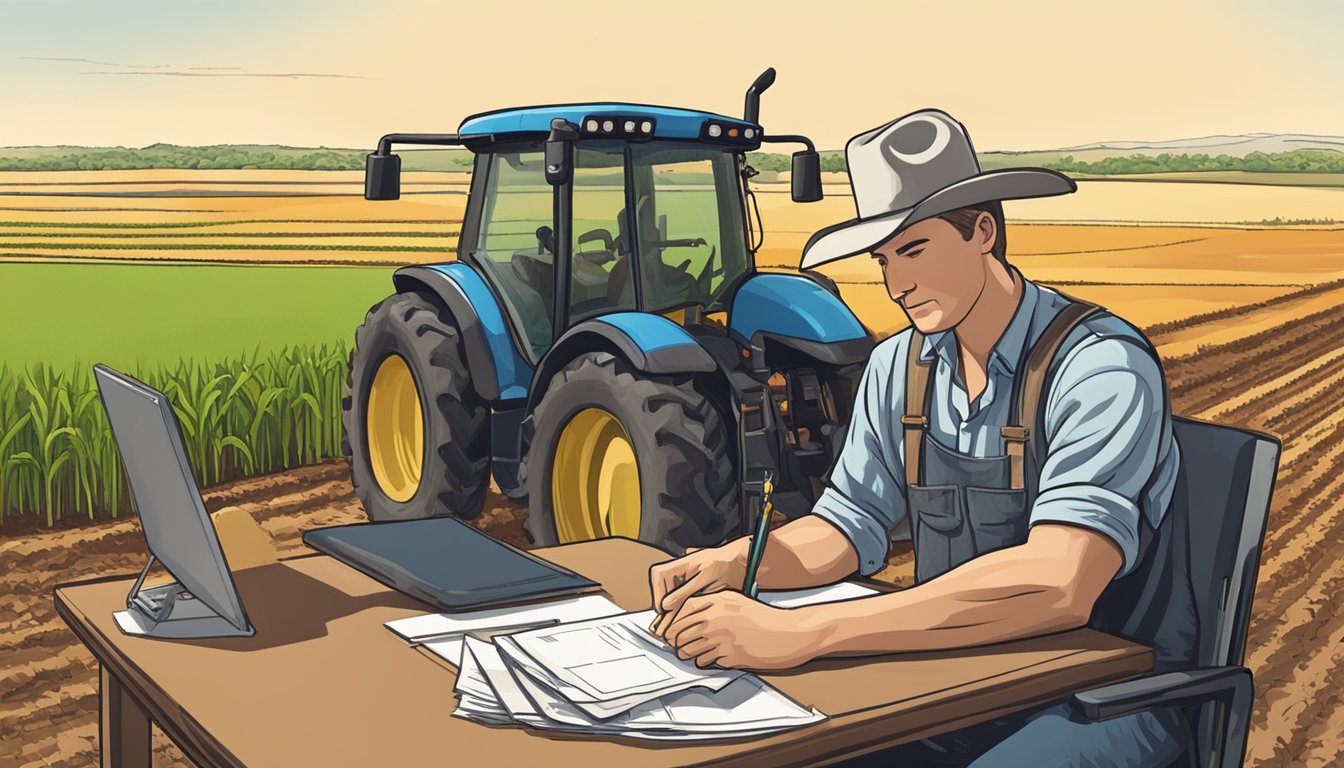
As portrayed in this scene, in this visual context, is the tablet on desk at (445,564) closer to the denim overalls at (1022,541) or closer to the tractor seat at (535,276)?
the denim overalls at (1022,541)

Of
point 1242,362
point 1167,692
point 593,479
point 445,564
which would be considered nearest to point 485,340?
point 593,479

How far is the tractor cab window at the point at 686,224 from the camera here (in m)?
5.10

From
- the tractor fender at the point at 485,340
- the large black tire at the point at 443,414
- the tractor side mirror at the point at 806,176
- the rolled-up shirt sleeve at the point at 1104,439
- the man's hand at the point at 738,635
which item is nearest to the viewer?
the man's hand at the point at 738,635

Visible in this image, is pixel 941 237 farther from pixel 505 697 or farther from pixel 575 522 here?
pixel 575 522

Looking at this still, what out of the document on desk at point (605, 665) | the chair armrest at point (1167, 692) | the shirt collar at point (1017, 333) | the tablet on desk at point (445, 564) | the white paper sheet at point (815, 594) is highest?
the shirt collar at point (1017, 333)

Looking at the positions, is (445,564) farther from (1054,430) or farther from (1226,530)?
(1226,530)

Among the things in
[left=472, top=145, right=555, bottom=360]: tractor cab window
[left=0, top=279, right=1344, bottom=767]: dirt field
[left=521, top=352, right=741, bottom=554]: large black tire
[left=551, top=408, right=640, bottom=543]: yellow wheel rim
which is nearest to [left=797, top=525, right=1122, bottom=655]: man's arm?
[left=0, top=279, right=1344, bottom=767]: dirt field

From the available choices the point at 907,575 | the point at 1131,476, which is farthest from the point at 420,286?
the point at 1131,476

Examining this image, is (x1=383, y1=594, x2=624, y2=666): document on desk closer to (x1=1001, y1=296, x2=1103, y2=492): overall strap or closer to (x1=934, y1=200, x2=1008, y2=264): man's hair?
(x1=1001, y1=296, x2=1103, y2=492): overall strap

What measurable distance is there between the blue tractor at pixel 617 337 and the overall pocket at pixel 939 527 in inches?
78.0

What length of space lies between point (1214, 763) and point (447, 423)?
3.80 m

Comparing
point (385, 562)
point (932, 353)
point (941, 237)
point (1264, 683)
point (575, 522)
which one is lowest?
point (1264, 683)

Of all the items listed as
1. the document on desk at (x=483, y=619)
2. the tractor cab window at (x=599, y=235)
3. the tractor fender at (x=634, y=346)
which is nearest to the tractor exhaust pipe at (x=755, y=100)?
the tractor cab window at (x=599, y=235)

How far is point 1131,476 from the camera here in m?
2.00
